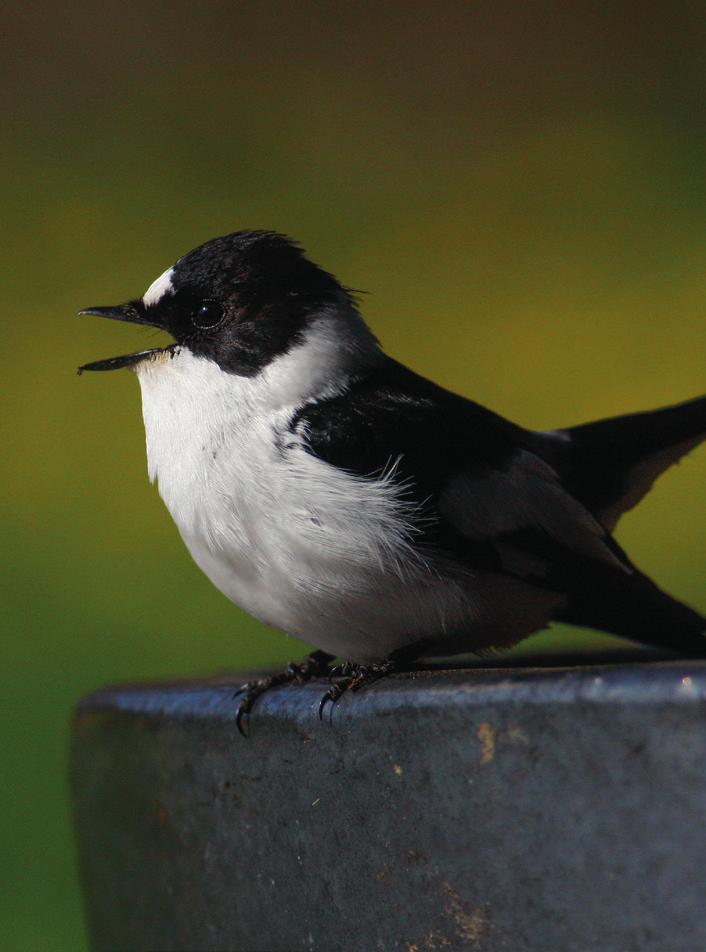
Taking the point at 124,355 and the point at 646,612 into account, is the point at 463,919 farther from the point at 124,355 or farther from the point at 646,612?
the point at 124,355

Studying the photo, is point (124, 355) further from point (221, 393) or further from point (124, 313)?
point (221, 393)

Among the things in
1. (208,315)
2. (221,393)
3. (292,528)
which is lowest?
(292,528)

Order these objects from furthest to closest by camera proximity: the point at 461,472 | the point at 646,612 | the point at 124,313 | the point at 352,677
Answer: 1. the point at 124,313
2. the point at 646,612
3. the point at 461,472
4. the point at 352,677

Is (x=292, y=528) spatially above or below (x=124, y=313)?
below

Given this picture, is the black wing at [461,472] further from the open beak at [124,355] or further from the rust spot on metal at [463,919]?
the rust spot on metal at [463,919]

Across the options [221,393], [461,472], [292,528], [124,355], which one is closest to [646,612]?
[461,472]

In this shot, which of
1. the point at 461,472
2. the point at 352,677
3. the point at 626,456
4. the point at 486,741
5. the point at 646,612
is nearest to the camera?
the point at 486,741

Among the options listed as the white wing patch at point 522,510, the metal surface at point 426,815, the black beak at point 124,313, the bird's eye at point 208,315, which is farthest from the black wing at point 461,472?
the metal surface at point 426,815

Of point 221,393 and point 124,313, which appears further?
point 124,313
